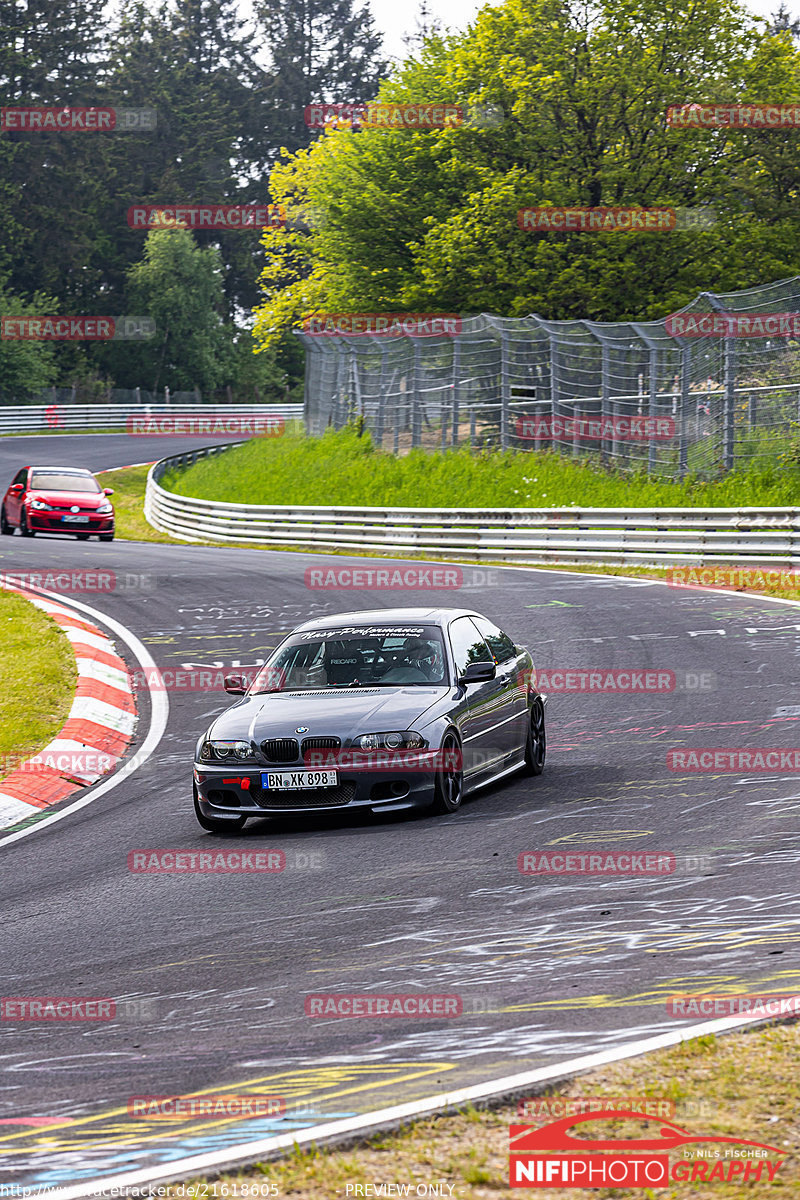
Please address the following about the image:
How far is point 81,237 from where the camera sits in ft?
284

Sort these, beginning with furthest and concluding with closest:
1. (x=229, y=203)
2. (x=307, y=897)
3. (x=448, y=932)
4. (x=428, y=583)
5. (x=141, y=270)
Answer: (x=229, y=203)
(x=141, y=270)
(x=428, y=583)
(x=307, y=897)
(x=448, y=932)

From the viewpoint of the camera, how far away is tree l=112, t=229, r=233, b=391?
277 ft

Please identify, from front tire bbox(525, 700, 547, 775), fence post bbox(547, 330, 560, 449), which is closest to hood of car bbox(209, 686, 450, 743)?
front tire bbox(525, 700, 547, 775)

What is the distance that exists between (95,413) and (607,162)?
37.1 metres

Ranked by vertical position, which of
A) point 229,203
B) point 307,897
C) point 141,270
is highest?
point 229,203

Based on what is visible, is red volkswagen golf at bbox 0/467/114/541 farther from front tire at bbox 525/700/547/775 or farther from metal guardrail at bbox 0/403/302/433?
metal guardrail at bbox 0/403/302/433

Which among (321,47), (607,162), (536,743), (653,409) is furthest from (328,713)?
(321,47)

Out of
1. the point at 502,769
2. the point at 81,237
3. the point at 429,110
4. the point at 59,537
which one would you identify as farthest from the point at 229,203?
the point at 502,769

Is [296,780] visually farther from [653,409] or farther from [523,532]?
[653,409]

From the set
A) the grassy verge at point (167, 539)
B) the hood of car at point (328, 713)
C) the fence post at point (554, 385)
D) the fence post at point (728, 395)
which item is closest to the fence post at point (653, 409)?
the fence post at point (728, 395)

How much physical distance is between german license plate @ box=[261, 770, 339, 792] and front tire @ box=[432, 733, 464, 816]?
2.10ft

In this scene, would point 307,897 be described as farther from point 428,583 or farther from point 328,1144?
point 428,583

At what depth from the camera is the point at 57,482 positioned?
3088 cm

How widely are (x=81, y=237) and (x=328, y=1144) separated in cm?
8771
